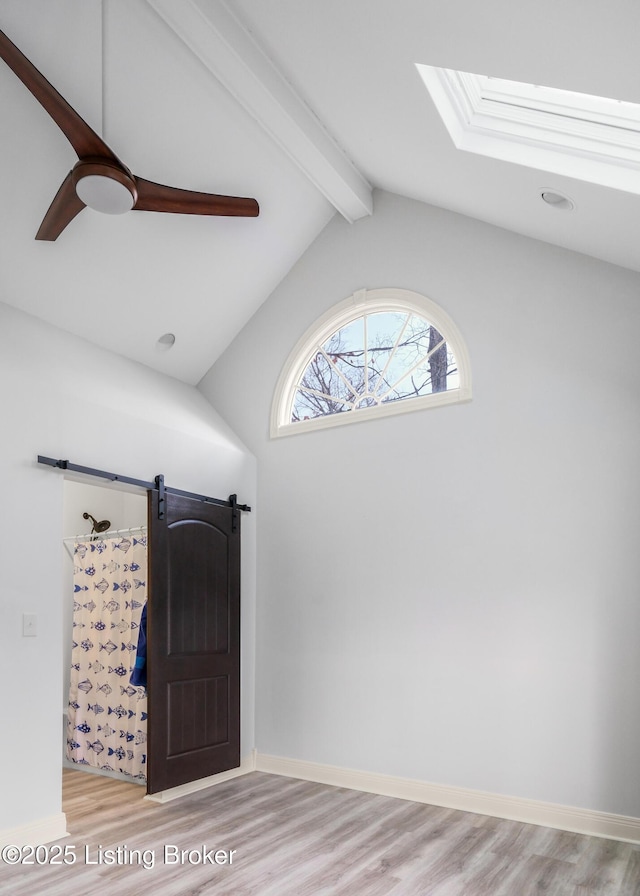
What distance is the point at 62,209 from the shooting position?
9.75 ft

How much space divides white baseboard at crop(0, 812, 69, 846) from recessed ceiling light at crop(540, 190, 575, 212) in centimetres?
394

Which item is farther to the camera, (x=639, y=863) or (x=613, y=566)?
(x=613, y=566)

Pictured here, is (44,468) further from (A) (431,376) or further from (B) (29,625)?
(A) (431,376)

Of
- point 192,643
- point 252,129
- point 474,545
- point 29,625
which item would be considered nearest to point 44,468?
point 29,625

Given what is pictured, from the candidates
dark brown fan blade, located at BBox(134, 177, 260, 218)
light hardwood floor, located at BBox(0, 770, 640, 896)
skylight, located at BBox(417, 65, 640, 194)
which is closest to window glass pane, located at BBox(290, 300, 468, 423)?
skylight, located at BBox(417, 65, 640, 194)

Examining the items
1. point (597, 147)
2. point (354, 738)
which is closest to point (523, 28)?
point (597, 147)

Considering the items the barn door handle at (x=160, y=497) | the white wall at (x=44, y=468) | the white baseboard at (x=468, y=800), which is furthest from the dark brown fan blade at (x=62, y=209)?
the white baseboard at (x=468, y=800)

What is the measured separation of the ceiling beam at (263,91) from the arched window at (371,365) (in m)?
0.79

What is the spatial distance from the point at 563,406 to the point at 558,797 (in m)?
2.13

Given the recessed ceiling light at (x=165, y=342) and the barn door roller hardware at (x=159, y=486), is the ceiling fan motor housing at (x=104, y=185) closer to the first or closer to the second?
the barn door roller hardware at (x=159, y=486)

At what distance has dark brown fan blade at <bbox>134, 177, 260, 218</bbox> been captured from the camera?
292 cm

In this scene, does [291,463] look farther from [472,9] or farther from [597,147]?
[472,9]

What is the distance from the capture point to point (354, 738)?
4.57 m

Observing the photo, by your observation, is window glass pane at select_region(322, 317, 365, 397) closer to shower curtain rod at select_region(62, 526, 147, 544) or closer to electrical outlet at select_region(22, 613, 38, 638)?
shower curtain rod at select_region(62, 526, 147, 544)
